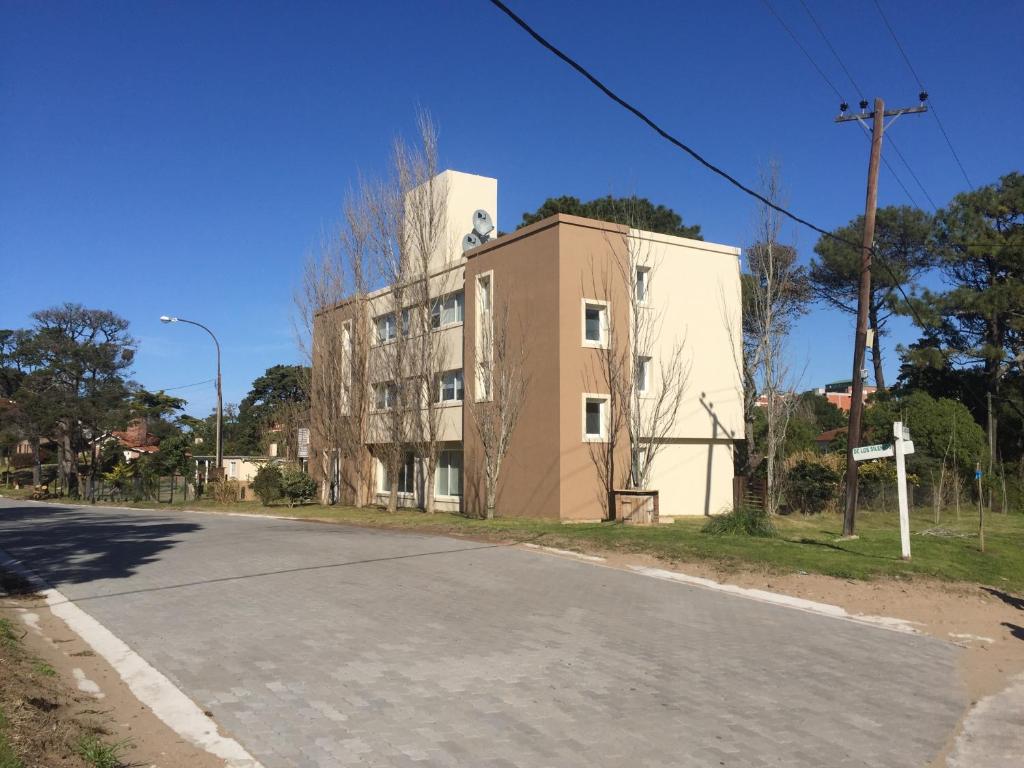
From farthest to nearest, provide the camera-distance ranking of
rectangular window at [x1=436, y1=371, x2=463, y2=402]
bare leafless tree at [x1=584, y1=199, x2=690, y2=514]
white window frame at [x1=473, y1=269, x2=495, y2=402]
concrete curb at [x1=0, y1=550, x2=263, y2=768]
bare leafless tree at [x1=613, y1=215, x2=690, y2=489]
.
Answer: rectangular window at [x1=436, y1=371, x2=463, y2=402], white window frame at [x1=473, y1=269, x2=495, y2=402], bare leafless tree at [x1=613, y1=215, x2=690, y2=489], bare leafless tree at [x1=584, y1=199, x2=690, y2=514], concrete curb at [x1=0, y1=550, x2=263, y2=768]

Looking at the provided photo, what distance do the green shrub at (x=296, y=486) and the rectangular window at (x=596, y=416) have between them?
13895mm

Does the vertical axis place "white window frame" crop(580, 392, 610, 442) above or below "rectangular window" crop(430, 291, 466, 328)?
below

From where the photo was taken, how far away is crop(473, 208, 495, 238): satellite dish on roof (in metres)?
30.4

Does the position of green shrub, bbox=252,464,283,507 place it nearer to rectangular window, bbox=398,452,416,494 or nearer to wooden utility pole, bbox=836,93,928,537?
rectangular window, bbox=398,452,416,494

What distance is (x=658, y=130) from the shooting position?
10703mm

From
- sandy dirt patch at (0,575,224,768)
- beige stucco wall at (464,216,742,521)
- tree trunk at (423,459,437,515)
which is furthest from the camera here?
tree trunk at (423,459,437,515)

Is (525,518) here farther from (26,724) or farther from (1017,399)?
(1017,399)

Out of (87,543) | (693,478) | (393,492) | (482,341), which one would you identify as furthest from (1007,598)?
(393,492)

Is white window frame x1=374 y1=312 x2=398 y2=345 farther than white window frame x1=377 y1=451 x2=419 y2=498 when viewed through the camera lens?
Yes

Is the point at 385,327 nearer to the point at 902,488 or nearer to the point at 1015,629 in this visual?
the point at 902,488

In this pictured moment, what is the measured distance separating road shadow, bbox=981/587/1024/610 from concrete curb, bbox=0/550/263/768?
11663 millimetres

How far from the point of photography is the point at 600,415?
24.3m

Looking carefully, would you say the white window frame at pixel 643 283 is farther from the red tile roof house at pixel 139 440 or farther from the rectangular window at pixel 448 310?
the red tile roof house at pixel 139 440

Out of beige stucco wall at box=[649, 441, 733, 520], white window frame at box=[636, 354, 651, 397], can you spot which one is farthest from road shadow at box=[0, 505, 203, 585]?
beige stucco wall at box=[649, 441, 733, 520]
